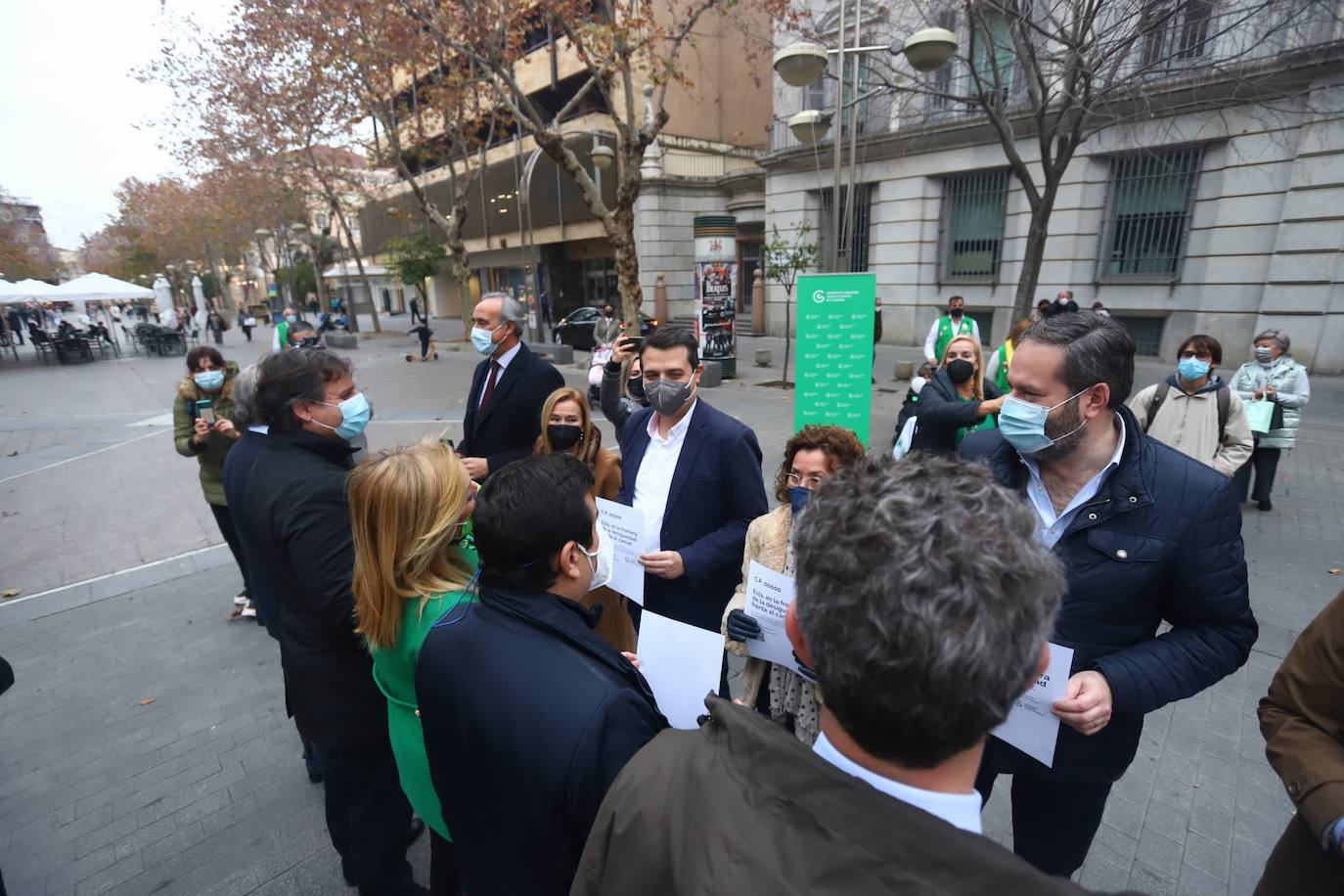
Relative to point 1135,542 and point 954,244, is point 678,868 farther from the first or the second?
point 954,244

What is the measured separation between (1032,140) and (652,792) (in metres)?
18.1

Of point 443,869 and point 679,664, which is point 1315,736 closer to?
point 679,664

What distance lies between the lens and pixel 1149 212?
1379 cm

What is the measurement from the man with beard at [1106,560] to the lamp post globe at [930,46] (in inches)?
277

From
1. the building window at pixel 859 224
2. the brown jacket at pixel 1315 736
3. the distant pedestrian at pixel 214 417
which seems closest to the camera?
the brown jacket at pixel 1315 736

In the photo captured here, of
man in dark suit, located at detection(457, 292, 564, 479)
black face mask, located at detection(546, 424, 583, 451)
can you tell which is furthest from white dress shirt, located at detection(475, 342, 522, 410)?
black face mask, located at detection(546, 424, 583, 451)

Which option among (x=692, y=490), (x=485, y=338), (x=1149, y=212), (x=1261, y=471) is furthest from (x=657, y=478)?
(x=1149, y=212)

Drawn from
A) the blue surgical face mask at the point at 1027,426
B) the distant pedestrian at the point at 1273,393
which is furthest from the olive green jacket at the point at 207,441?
the distant pedestrian at the point at 1273,393

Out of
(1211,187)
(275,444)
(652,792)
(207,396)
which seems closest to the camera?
(652,792)

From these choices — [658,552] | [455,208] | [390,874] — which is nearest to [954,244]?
[455,208]

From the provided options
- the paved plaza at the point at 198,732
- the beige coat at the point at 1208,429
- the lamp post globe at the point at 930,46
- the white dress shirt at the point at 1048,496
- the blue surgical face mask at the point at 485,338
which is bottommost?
the paved plaza at the point at 198,732

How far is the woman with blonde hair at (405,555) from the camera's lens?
1745 millimetres

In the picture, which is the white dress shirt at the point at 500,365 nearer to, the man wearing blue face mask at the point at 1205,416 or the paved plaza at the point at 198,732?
the paved plaza at the point at 198,732

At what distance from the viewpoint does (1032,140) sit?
1495 cm
